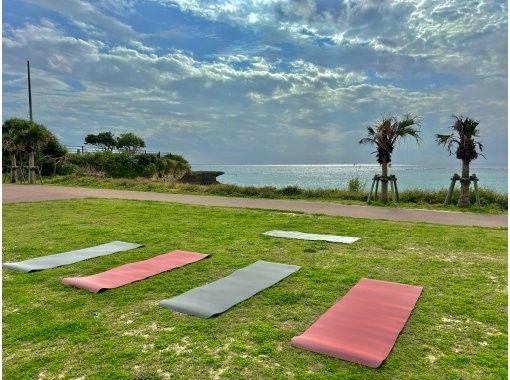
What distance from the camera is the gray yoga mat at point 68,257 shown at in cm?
433

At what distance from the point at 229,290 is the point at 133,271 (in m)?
1.25

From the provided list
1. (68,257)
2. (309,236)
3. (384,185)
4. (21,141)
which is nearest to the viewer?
(68,257)

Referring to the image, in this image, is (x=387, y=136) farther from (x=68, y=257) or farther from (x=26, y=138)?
(x=26, y=138)

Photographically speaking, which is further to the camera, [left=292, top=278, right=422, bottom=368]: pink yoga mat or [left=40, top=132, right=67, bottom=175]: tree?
[left=40, top=132, right=67, bottom=175]: tree

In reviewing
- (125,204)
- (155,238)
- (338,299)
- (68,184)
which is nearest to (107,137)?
(68,184)

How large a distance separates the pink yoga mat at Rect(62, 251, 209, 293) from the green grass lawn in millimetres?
117

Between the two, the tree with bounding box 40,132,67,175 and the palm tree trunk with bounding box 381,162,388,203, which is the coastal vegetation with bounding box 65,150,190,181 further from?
the palm tree trunk with bounding box 381,162,388,203

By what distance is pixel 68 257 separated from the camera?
15.7ft

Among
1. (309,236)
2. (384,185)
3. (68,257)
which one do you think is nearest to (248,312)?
(68,257)

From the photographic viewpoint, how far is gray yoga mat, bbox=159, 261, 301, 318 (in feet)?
10.4

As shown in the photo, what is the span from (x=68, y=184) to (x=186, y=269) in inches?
568

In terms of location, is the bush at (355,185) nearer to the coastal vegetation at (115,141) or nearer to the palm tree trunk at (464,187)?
the palm tree trunk at (464,187)

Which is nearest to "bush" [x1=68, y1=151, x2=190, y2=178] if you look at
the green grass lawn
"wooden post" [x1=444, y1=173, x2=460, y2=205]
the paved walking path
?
the paved walking path

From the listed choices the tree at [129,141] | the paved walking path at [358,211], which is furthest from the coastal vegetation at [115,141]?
the paved walking path at [358,211]
